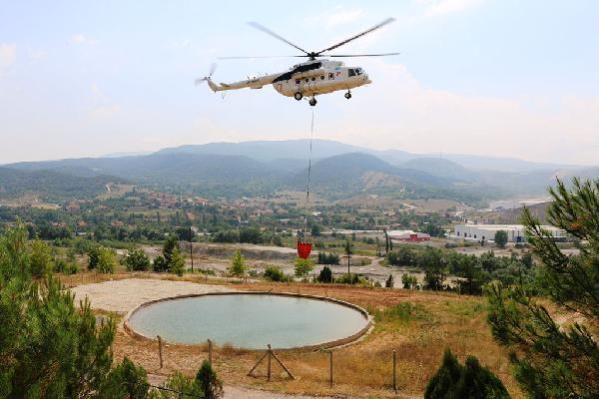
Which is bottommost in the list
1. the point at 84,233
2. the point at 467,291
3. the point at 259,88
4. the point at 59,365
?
the point at 84,233

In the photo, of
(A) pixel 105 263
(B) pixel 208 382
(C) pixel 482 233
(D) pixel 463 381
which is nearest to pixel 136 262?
(A) pixel 105 263

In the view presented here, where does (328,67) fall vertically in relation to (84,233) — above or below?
above

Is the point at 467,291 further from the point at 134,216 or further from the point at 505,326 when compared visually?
the point at 134,216

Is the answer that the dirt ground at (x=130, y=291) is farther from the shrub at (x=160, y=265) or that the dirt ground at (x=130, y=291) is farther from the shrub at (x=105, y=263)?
the shrub at (x=160, y=265)

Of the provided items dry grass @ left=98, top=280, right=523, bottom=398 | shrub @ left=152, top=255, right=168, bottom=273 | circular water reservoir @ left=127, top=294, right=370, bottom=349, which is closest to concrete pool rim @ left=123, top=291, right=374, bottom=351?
circular water reservoir @ left=127, top=294, right=370, bottom=349

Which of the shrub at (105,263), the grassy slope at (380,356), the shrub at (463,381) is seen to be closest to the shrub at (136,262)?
the shrub at (105,263)

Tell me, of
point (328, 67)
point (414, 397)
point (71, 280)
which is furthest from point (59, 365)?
point (71, 280)
